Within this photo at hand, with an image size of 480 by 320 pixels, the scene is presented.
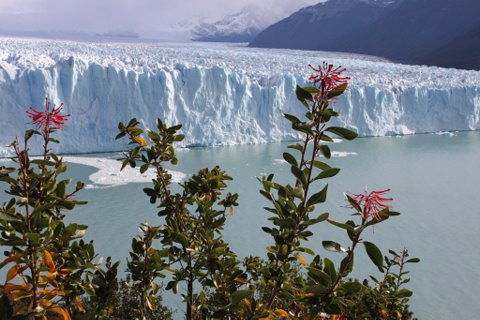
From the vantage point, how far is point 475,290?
5.41m

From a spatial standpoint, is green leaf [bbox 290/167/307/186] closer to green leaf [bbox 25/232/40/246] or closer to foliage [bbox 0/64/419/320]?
foliage [bbox 0/64/419/320]

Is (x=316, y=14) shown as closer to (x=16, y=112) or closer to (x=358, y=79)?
(x=358, y=79)

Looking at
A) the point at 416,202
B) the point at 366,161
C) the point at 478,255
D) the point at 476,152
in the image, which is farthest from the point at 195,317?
the point at 476,152

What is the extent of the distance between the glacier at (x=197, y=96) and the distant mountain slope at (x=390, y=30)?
1208 centimetres

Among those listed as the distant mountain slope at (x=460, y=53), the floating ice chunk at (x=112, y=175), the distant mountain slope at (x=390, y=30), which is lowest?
the floating ice chunk at (x=112, y=175)

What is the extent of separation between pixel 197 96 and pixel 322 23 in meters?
31.5

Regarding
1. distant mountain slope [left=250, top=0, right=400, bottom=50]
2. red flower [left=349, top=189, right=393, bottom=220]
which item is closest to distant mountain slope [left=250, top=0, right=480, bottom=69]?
distant mountain slope [left=250, top=0, right=400, bottom=50]

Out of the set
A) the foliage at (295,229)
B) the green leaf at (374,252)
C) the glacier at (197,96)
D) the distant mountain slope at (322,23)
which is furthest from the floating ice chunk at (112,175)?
the distant mountain slope at (322,23)

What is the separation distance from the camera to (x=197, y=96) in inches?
532

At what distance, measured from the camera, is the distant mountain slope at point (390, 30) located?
29891mm

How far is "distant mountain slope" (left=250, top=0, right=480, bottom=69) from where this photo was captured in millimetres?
29891

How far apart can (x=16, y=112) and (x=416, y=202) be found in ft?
33.4

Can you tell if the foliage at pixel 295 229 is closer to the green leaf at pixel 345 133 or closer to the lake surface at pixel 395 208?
the green leaf at pixel 345 133

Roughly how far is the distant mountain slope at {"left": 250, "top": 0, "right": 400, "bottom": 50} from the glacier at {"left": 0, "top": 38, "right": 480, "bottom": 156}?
25.0 metres
